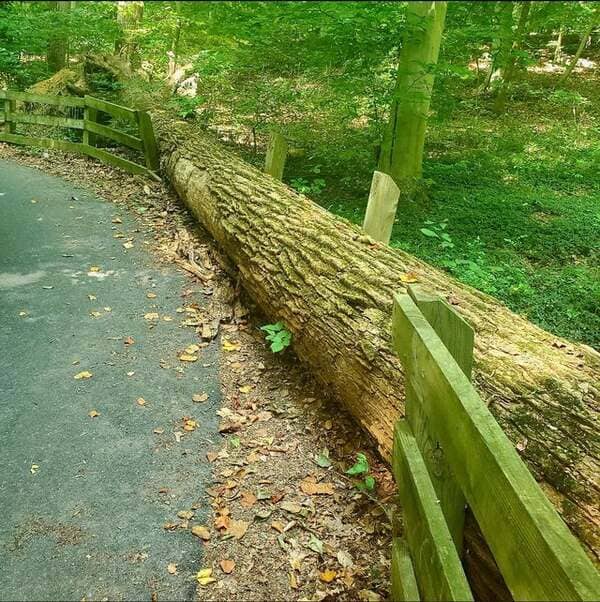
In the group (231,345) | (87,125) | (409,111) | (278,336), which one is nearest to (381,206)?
(278,336)

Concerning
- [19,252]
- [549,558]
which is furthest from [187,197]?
[549,558]

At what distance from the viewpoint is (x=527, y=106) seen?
14273 millimetres

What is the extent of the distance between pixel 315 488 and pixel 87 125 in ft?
31.4

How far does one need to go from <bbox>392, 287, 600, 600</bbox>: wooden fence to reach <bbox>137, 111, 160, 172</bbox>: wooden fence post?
8.08m

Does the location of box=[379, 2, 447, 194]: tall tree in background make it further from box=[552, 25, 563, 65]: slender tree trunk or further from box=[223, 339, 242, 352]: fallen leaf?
box=[552, 25, 563, 65]: slender tree trunk

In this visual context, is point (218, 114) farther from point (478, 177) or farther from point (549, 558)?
point (549, 558)

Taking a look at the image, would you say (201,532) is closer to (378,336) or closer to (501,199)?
A: (378,336)

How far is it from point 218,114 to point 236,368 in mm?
8290

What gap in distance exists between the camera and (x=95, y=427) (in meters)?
3.79

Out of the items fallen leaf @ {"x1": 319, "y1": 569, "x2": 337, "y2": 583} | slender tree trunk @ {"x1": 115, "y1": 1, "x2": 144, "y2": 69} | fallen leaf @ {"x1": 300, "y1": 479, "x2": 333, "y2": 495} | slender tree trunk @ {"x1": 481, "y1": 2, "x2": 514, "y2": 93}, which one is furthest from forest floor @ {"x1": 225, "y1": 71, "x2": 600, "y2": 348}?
slender tree trunk @ {"x1": 115, "y1": 1, "x2": 144, "y2": 69}

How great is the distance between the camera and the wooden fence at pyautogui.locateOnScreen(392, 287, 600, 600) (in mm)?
1185

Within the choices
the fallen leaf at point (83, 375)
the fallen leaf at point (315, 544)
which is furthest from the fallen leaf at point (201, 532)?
the fallen leaf at point (83, 375)

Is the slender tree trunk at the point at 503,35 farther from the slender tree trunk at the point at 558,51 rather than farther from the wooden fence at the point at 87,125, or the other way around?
the slender tree trunk at the point at 558,51

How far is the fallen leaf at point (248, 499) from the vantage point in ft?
10.5
